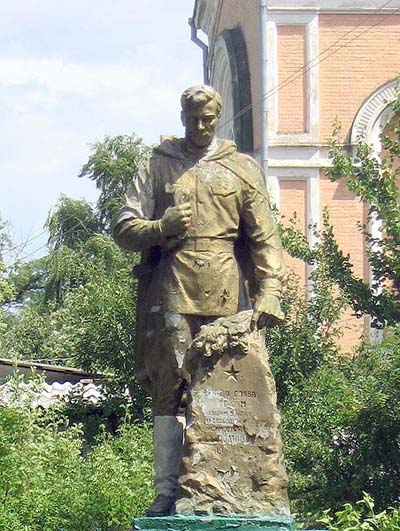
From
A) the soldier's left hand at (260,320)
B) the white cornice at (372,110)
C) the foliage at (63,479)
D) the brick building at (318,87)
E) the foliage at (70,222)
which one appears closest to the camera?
the soldier's left hand at (260,320)

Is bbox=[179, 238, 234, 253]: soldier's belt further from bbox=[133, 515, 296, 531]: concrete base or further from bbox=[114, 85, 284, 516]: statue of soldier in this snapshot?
bbox=[133, 515, 296, 531]: concrete base

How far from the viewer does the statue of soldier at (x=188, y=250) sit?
31.5 feet

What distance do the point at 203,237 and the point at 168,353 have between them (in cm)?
66

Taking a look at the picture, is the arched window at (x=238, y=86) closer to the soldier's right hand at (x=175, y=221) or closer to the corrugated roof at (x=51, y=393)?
→ the corrugated roof at (x=51, y=393)

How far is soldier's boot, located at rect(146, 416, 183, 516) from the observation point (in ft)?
31.3

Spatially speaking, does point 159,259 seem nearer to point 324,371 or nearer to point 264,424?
point 264,424

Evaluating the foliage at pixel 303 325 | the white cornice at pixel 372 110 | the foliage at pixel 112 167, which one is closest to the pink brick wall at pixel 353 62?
the white cornice at pixel 372 110

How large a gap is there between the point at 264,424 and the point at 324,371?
8.01 metres

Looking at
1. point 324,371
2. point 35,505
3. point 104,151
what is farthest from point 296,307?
point 104,151

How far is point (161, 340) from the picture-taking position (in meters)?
9.61

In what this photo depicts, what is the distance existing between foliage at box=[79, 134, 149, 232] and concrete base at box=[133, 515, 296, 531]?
30.2 metres

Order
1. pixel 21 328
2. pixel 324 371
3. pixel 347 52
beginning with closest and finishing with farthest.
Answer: pixel 324 371 < pixel 347 52 < pixel 21 328

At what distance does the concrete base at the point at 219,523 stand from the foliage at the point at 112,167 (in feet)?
99.0

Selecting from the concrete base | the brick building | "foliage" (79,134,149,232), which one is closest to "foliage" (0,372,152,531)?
the concrete base
